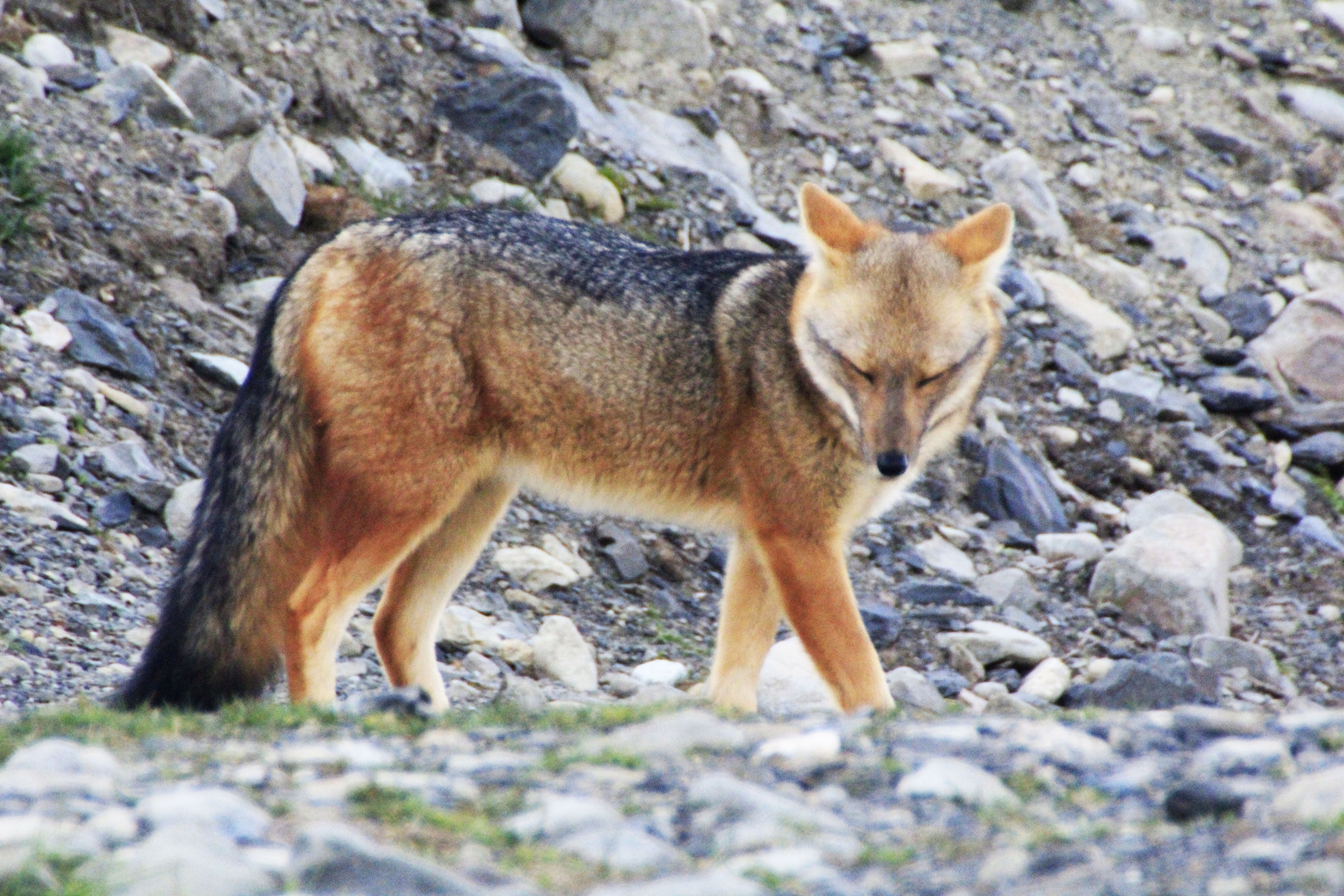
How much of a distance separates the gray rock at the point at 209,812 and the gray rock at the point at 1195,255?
959 cm

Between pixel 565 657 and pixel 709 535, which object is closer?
pixel 565 657

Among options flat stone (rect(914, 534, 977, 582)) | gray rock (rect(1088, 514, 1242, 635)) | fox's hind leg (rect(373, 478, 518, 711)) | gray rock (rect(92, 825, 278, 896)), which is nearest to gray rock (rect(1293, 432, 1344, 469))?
gray rock (rect(1088, 514, 1242, 635))

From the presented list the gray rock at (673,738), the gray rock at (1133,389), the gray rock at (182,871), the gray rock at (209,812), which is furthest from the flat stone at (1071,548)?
the gray rock at (182,871)

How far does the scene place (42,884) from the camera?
2049 millimetres

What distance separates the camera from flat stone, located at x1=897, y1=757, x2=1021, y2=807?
2.54 m

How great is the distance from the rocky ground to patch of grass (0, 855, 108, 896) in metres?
0.02

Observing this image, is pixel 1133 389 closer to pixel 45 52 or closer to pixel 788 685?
pixel 788 685

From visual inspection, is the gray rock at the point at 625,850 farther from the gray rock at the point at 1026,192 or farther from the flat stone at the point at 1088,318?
the gray rock at the point at 1026,192

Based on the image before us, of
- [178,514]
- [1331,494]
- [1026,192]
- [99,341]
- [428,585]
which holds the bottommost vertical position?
[1331,494]

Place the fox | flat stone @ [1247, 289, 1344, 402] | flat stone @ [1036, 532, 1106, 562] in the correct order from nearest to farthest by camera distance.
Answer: the fox → flat stone @ [1036, 532, 1106, 562] → flat stone @ [1247, 289, 1344, 402]

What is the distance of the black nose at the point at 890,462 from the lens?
4.71 m

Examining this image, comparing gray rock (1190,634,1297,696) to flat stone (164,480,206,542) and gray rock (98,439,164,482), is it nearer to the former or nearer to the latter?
flat stone (164,480,206,542)

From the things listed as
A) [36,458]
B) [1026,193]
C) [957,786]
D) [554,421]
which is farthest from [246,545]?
[1026,193]

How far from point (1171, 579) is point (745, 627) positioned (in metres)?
3.09
